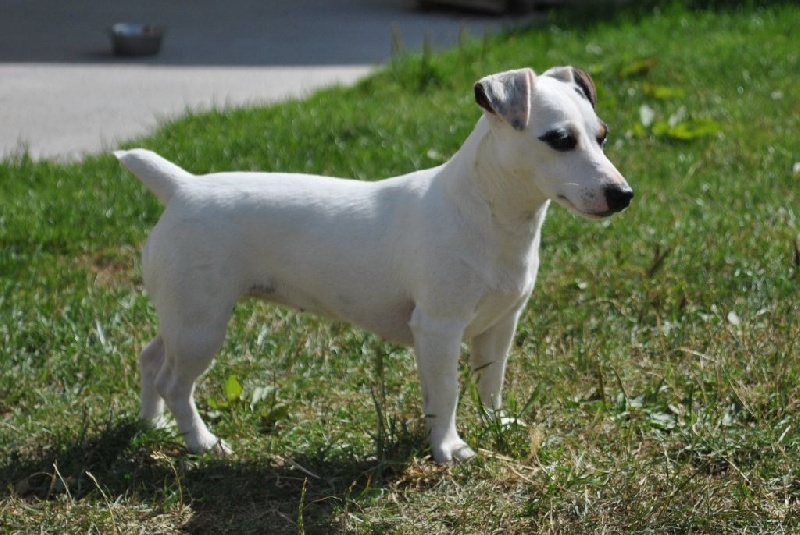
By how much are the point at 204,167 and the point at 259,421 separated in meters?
2.78

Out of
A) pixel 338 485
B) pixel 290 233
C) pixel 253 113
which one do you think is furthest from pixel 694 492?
pixel 253 113

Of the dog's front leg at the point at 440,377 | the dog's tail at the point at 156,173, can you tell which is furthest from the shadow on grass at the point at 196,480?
the dog's tail at the point at 156,173

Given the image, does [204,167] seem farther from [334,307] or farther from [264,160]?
[334,307]

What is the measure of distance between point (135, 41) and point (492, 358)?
22.4 feet

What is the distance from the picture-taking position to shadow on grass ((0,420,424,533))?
3607 mm

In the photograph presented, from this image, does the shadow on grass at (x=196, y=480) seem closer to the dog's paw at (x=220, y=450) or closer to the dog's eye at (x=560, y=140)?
the dog's paw at (x=220, y=450)

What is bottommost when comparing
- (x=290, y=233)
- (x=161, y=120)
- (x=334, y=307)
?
(x=161, y=120)

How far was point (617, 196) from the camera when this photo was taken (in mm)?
3363

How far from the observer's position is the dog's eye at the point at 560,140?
344 centimetres

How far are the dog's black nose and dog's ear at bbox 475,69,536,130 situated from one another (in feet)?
1.01

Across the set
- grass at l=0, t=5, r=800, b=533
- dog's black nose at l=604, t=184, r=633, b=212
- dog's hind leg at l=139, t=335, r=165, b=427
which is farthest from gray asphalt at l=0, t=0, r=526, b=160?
dog's black nose at l=604, t=184, r=633, b=212

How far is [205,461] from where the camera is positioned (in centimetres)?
390

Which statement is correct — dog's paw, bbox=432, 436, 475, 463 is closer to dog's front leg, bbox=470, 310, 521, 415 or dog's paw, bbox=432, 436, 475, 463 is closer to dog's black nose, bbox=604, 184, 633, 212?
dog's front leg, bbox=470, 310, 521, 415

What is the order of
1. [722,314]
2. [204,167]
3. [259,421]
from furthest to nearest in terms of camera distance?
[204,167] < [722,314] < [259,421]
